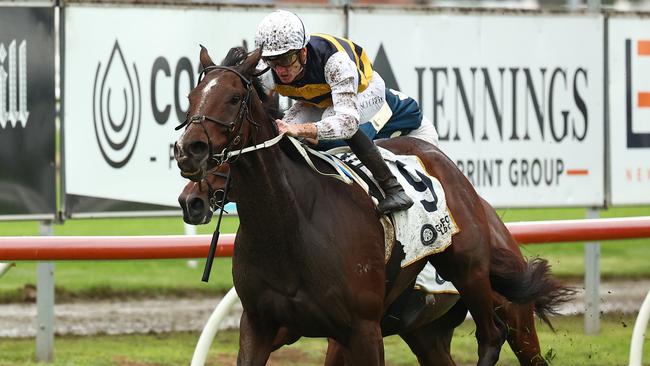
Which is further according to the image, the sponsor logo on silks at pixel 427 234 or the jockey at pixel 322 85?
the sponsor logo on silks at pixel 427 234

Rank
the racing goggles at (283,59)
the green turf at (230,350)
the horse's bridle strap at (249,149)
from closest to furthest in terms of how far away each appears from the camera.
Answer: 1. the horse's bridle strap at (249,149)
2. the racing goggles at (283,59)
3. the green turf at (230,350)

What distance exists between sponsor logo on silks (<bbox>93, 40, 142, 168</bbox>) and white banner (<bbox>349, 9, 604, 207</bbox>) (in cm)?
146

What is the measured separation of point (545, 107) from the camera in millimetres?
8906

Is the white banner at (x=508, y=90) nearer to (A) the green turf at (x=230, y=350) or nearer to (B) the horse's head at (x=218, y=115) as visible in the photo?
(A) the green turf at (x=230, y=350)

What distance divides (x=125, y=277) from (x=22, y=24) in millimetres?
4087

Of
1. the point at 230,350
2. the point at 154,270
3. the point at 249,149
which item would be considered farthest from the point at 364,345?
the point at 154,270

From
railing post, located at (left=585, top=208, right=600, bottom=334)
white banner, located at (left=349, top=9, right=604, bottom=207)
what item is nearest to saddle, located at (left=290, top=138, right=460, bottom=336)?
white banner, located at (left=349, top=9, right=604, bottom=207)

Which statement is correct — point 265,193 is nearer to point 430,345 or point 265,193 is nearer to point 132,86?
point 430,345

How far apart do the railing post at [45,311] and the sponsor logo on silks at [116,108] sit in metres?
0.59

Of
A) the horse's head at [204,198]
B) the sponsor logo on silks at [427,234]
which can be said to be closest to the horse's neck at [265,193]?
the horse's head at [204,198]

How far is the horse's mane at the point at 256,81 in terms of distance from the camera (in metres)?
4.83

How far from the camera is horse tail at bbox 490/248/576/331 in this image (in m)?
5.95

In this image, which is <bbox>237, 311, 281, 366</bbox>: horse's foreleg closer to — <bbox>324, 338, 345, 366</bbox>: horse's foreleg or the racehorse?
the racehorse

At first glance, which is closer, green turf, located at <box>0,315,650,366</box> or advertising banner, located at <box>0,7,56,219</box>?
green turf, located at <box>0,315,650,366</box>
